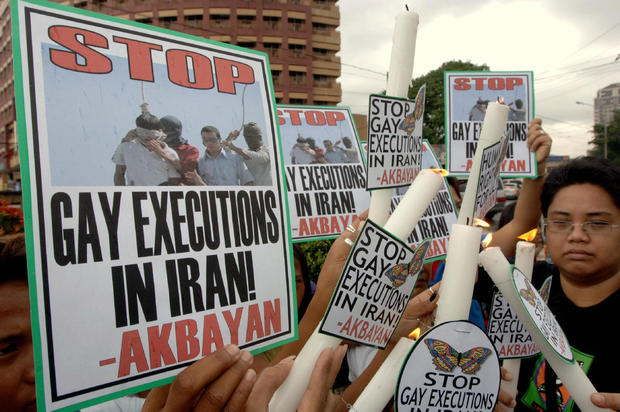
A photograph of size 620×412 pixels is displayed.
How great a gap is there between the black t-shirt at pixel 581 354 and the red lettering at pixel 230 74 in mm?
1324

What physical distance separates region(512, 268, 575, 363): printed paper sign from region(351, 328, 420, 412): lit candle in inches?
12.6

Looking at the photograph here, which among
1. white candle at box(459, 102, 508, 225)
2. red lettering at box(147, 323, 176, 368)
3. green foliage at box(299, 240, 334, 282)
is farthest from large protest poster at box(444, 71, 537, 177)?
green foliage at box(299, 240, 334, 282)

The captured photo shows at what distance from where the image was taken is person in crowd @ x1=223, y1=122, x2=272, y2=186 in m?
1.32

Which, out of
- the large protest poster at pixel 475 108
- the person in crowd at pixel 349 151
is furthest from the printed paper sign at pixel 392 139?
the person in crowd at pixel 349 151

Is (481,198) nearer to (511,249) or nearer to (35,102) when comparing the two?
(35,102)

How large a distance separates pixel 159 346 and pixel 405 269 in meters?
0.69

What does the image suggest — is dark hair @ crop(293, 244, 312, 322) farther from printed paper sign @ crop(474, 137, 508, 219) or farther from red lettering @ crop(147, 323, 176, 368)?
red lettering @ crop(147, 323, 176, 368)

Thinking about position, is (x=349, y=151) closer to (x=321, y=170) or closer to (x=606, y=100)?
(x=321, y=170)

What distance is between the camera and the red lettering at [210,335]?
1145 millimetres

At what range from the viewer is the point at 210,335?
116 centimetres

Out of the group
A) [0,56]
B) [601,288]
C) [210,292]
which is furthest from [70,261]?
[0,56]

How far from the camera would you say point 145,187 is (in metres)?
1.12

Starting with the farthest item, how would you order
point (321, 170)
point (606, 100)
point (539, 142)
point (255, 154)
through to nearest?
1. point (606, 100)
2. point (321, 170)
3. point (539, 142)
4. point (255, 154)

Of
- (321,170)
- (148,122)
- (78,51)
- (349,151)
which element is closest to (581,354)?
(148,122)
